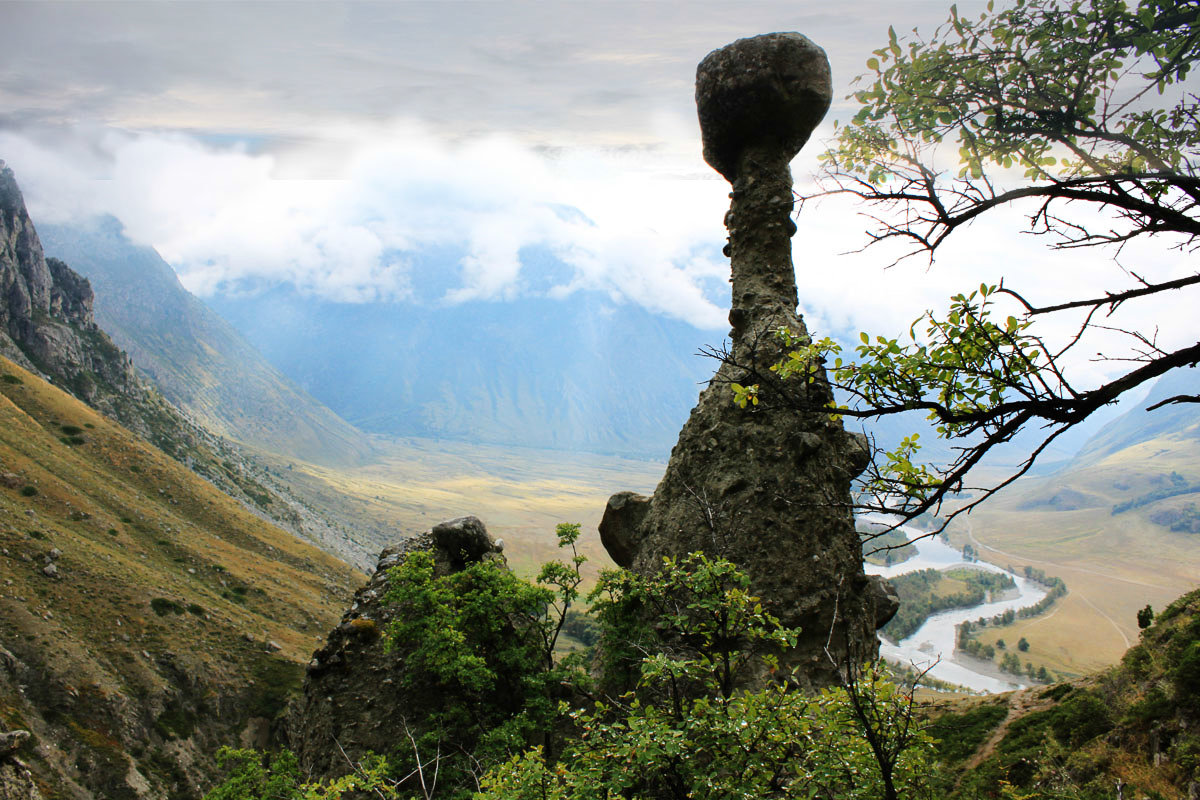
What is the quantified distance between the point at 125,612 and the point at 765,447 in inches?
3756

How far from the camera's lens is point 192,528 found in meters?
121

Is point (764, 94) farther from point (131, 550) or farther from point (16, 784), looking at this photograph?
point (131, 550)

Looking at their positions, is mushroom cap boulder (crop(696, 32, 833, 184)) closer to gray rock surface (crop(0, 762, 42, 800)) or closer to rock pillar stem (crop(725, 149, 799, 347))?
rock pillar stem (crop(725, 149, 799, 347))

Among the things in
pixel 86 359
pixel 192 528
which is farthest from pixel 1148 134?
pixel 86 359

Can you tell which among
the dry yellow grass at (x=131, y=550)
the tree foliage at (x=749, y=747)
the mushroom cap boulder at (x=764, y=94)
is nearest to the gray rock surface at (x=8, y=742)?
the dry yellow grass at (x=131, y=550)

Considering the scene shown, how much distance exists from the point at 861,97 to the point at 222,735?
99756mm

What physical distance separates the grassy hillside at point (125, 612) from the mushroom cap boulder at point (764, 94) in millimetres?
77726

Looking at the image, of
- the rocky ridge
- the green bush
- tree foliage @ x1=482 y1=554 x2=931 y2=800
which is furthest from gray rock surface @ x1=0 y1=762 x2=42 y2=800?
the rocky ridge

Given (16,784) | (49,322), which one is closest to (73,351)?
(49,322)

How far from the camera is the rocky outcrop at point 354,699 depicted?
18750 mm

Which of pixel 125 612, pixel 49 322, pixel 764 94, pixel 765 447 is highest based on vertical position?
pixel 764 94

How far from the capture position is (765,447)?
1795 cm

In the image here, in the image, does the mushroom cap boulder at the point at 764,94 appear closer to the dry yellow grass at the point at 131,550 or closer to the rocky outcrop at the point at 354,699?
the rocky outcrop at the point at 354,699

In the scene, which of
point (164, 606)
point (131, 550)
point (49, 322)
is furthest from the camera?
point (49, 322)
